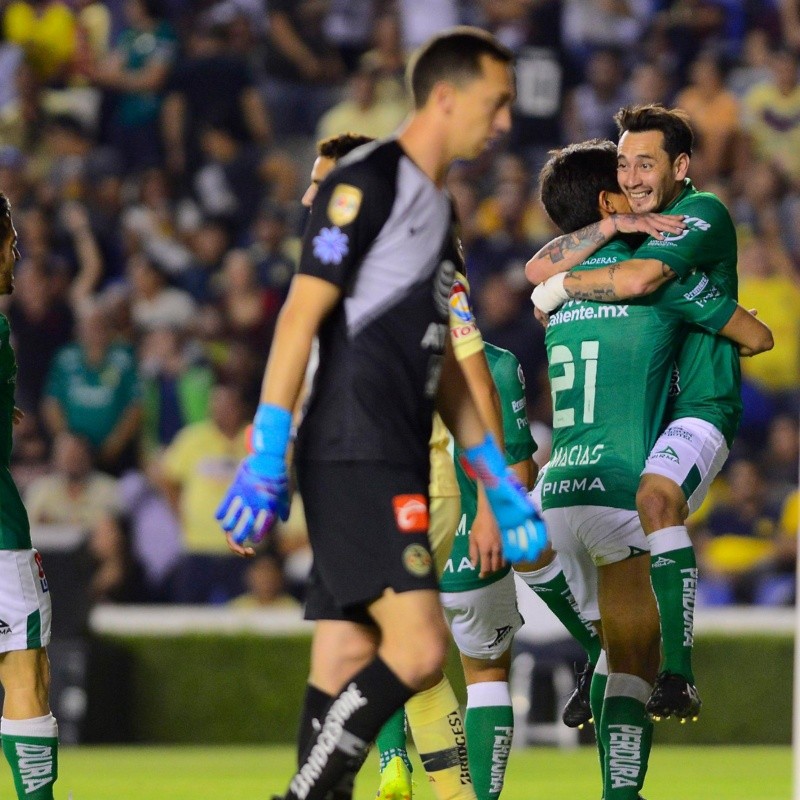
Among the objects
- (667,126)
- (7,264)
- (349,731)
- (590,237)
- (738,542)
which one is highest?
(667,126)

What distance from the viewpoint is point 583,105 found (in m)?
14.3

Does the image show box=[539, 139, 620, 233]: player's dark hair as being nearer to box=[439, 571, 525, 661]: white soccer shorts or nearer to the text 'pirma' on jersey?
box=[439, 571, 525, 661]: white soccer shorts

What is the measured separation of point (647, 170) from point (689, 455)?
3.57ft

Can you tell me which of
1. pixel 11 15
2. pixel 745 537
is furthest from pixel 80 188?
pixel 745 537

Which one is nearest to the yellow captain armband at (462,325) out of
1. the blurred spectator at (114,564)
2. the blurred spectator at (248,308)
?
the blurred spectator at (114,564)

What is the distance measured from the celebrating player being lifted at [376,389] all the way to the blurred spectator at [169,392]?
340 inches

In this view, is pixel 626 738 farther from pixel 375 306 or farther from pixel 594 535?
pixel 375 306

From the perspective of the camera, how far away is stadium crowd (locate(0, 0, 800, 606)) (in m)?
12.5

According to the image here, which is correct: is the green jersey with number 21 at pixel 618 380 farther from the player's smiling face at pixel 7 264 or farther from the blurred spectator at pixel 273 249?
the blurred spectator at pixel 273 249

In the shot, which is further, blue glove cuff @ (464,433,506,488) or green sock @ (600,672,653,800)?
green sock @ (600,672,653,800)

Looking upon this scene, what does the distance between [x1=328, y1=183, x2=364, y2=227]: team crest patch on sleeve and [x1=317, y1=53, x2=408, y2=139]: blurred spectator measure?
9.87m

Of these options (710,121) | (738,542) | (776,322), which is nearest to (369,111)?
(710,121)

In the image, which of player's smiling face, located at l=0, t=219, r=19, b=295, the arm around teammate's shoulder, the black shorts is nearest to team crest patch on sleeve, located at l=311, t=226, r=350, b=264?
the black shorts

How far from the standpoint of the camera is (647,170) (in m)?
6.16
